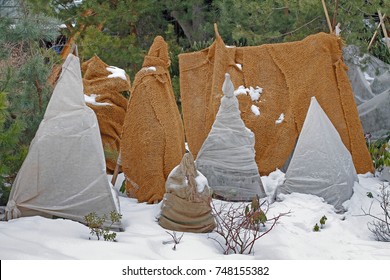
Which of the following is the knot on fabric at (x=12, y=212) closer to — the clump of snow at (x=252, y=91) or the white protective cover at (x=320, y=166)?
the white protective cover at (x=320, y=166)

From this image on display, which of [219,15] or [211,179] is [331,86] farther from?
[219,15]

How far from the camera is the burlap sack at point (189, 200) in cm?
539

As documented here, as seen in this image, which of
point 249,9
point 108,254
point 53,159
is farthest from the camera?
point 249,9

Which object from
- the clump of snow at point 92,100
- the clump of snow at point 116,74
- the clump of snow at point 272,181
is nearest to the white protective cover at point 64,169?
the clump of snow at point 92,100

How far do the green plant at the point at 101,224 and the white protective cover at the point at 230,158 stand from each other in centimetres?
→ 152

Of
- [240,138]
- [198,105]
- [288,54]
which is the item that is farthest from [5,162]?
[288,54]

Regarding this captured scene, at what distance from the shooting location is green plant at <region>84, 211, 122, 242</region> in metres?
4.81

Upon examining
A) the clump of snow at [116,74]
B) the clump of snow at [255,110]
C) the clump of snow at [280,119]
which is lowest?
the clump of snow at [280,119]

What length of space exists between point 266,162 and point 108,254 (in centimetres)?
354

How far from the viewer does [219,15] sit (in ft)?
Answer: 39.9

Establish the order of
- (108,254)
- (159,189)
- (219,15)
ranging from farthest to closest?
(219,15)
(159,189)
(108,254)

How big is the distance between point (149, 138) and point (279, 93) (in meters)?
2.10

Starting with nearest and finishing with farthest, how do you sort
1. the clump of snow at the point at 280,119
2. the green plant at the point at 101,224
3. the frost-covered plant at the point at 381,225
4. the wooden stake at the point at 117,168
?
the green plant at the point at 101,224
the frost-covered plant at the point at 381,225
the wooden stake at the point at 117,168
the clump of snow at the point at 280,119

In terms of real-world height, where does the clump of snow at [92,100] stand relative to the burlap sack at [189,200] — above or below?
above
